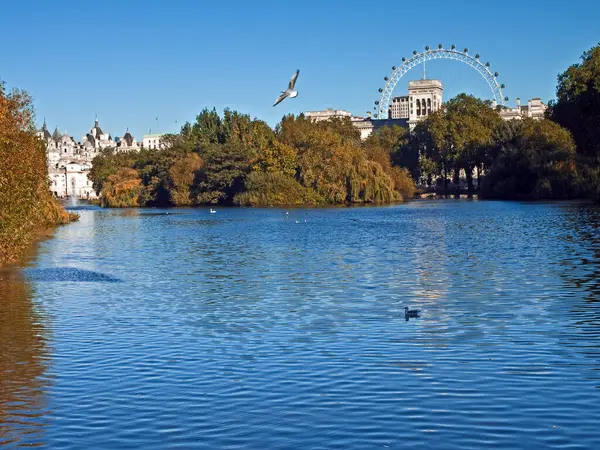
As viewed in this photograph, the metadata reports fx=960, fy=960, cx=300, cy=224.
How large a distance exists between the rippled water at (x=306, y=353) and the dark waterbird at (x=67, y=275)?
0.43ft

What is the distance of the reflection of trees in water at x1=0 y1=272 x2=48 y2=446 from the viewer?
476 inches

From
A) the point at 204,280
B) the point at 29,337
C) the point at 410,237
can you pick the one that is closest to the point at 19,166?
the point at 204,280

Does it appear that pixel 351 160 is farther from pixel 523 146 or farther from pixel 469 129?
pixel 469 129

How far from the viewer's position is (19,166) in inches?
1284

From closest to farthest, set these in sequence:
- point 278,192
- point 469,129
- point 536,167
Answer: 1. point 536,167
2. point 278,192
3. point 469,129

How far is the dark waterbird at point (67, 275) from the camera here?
30.0 m

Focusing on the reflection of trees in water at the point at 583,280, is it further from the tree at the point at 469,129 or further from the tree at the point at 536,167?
the tree at the point at 469,129

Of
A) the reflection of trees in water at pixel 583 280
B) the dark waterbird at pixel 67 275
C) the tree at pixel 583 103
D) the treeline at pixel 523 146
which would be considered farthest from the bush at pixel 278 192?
the dark waterbird at pixel 67 275

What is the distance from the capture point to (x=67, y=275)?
A: 31453mm

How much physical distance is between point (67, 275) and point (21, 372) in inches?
642

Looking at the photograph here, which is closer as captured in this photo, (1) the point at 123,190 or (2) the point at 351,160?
(2) the point at 351,160

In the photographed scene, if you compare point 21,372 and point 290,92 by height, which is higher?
point 290,92

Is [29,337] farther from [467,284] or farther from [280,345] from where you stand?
[467,284]

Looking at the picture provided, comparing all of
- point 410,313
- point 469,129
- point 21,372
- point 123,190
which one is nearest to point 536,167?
point 469,129
